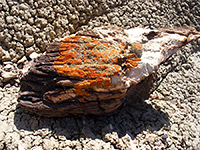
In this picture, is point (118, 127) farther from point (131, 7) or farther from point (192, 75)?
point (131, 7)

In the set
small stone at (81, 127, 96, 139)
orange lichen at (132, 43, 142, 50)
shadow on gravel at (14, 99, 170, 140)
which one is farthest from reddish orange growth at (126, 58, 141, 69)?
small stone at (81, 127, 96, 139)

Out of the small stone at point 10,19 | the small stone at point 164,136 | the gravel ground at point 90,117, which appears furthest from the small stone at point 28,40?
the small stone at point 164,136

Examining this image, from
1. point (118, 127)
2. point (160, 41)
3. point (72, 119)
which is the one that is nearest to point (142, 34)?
point (160, 41)

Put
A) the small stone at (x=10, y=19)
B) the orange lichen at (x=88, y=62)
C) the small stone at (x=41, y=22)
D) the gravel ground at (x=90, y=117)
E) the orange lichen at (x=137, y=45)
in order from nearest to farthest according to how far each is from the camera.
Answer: the orange lichen at (x=88, y=62), the gravel ground at (x=90, y=117), the orange lichen at (x=137, y=45), the small stone at (x=10, y=19), the small stone at (x=41, y=22)

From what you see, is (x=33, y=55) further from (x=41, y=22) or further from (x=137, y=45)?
(x=137, y=45)

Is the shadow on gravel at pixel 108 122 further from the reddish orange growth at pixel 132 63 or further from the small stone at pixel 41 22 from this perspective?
the small stone at pixel 41 22

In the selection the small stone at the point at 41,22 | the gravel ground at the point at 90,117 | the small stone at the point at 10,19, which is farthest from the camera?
the small stone at the point at 41,22

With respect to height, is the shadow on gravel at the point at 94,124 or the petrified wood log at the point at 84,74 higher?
the petrified wood log at the point at 84,74

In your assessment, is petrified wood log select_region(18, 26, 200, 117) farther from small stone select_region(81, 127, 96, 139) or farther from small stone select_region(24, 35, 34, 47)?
small stone select_region(24, 35, 34, 47)

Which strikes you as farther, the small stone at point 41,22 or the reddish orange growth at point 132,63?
the small stone at point 41,22
